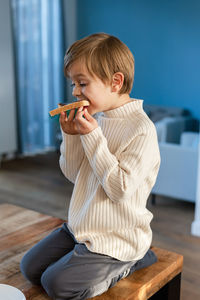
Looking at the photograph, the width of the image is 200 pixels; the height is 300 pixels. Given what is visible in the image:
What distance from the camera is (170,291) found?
1.55 m

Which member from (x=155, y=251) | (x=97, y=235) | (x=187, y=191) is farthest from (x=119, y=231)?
(x=187, y=191)

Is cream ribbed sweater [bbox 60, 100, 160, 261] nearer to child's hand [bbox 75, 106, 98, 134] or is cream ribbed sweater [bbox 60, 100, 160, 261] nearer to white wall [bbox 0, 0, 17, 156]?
child's hand [bbox 75, 106, 98, 134]

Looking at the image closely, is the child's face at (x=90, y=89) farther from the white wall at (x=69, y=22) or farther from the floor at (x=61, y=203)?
the white wall at (x=69, y=22)

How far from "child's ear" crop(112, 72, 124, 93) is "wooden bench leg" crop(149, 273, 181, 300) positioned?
0.71 m

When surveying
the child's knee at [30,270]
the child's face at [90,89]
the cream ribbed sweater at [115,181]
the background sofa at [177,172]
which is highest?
the child's face at [90,89]

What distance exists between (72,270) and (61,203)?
2.17m

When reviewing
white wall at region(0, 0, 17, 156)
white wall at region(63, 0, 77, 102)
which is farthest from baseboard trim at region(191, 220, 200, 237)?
white wall at region(63, 0, 77, 102)

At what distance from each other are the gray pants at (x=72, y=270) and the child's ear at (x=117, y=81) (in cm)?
51

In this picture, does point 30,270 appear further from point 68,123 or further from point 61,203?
point 61,203

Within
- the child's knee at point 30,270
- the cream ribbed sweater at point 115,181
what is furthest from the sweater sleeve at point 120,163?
the child's knee at point 30,270

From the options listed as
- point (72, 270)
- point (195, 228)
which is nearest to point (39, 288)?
point (72, 270)

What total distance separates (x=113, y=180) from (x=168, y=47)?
157 inches

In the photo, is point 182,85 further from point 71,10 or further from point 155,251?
point 155,251

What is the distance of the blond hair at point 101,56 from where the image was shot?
4.23 feet
